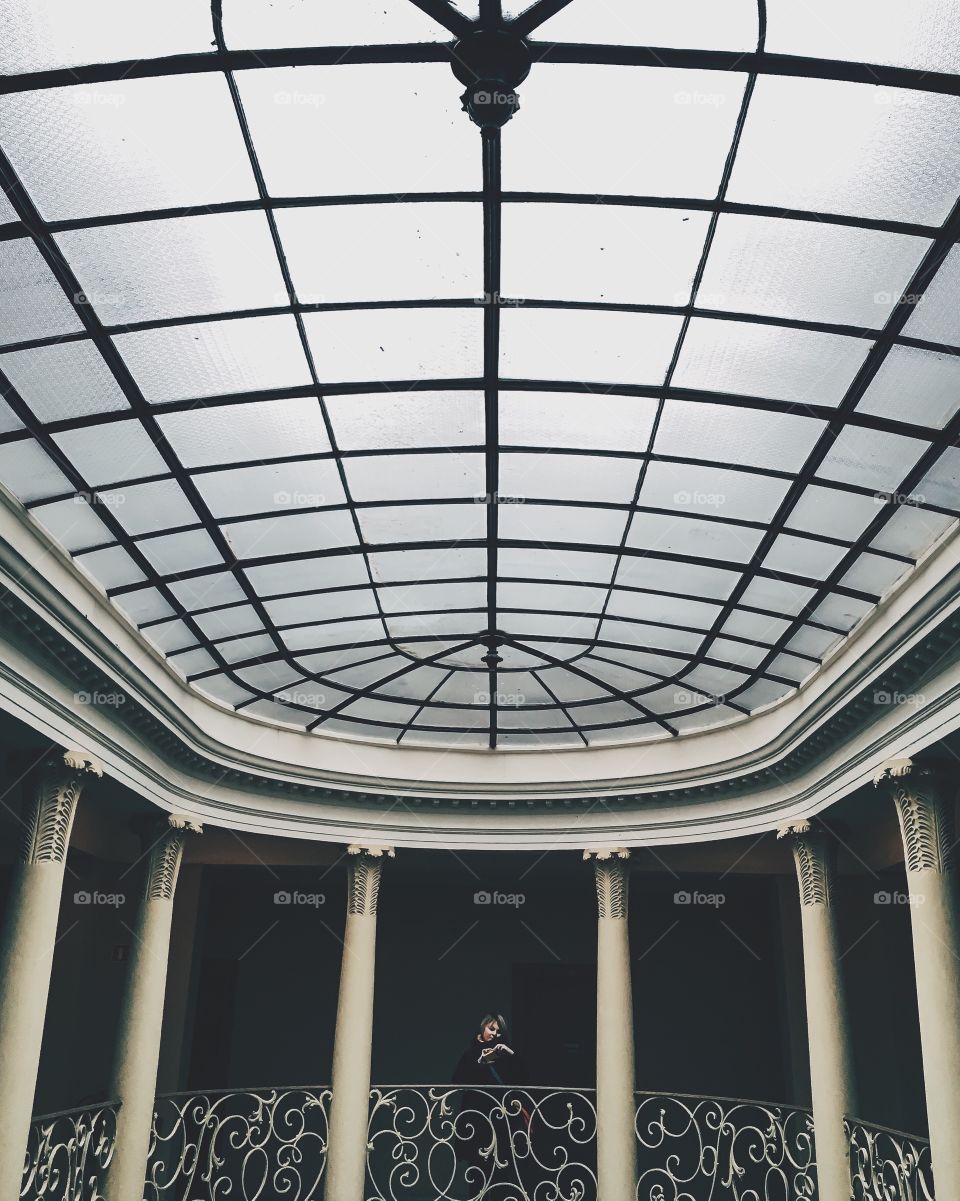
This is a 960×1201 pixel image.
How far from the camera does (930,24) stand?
15.8 feet

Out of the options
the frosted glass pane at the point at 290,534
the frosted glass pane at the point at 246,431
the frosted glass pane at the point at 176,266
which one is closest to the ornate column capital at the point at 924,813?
the frosted glass pane at the point at 290,534

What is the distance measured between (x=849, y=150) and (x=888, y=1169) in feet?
36.2

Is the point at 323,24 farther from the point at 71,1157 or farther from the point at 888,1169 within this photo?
the point at 888,1169

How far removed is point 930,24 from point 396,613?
796 centimetres

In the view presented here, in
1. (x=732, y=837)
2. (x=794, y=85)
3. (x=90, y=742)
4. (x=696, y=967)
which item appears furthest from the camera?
(x=696, y=967)

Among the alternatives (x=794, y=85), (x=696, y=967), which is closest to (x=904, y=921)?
(x=696, y=967)

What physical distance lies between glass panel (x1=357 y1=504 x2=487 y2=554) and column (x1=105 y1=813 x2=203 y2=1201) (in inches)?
204

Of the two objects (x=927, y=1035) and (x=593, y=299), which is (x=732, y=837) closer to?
(x=927, y=1035)

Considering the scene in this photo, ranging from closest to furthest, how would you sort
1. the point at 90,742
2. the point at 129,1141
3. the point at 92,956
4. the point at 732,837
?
the point at 90,742, the point at 129,1141, the point at 732,837, the point at 92,956

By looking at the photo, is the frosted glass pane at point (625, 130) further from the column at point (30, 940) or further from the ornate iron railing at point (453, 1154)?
the ornate iron railing at point (453, 1154)

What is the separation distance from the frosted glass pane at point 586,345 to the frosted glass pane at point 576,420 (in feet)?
0.77

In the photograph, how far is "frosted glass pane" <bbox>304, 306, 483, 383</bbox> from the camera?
6992mm

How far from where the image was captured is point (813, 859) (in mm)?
11961

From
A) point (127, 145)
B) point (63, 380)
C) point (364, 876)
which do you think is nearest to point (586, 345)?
point (127, 145)
